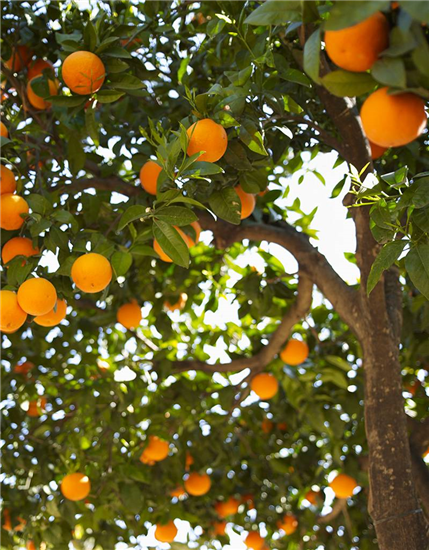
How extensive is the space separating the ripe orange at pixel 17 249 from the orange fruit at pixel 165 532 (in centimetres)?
191

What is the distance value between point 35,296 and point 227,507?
94.1 inches

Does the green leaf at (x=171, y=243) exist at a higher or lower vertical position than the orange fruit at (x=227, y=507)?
lower

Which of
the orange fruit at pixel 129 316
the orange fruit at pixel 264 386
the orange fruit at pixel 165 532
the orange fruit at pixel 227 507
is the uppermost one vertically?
the orange fruit at pixel 129 316

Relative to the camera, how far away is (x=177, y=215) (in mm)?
1578

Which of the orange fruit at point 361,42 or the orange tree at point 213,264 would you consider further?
the orange tree at point 213,264

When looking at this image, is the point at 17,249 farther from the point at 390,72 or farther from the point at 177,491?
the point at 177,491

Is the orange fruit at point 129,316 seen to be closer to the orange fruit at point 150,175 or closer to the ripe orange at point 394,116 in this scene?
the orange fruit at point 150,175

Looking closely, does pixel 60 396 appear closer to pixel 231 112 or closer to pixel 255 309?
pixel 255 309

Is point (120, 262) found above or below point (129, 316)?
below

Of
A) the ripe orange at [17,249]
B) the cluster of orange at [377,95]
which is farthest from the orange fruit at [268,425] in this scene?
the cluster of orange at [377,95]

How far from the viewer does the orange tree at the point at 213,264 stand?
1445mm

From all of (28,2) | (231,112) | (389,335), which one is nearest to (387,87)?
(231,112)

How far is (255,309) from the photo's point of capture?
2.97 metres

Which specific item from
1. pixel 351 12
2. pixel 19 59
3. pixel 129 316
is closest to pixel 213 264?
pixel 129 316
